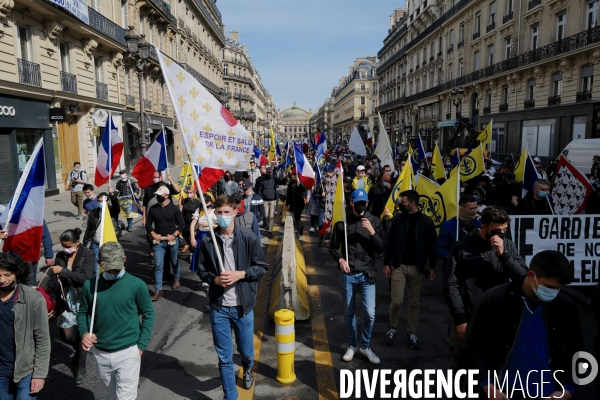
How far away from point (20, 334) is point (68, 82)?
1963 cm

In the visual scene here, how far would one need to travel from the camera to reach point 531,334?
2.44 meters

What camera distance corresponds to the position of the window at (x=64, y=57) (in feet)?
63.5

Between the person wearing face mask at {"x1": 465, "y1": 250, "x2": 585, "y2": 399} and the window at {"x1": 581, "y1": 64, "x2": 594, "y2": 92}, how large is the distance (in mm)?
24191

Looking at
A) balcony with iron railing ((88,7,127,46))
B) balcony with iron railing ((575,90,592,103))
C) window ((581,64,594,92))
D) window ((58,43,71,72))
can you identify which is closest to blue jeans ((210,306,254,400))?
window ((58,43,71,72))

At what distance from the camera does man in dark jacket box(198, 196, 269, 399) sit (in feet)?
12.1

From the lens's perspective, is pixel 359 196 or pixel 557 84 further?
pixel 557 84

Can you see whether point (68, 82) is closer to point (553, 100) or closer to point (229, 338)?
point (229, 338)

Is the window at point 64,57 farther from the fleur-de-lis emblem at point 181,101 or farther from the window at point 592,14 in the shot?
the window at point 592,14

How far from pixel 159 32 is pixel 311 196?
26141mm

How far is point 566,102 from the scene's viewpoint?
23391mm

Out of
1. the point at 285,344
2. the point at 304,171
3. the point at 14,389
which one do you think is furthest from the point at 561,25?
the point at 14,389

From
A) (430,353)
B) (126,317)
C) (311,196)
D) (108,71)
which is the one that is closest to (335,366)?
(430,353)

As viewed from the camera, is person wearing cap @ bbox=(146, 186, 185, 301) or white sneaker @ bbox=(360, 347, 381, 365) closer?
white sneaker @ bbox=(360, 347, 381, 365)

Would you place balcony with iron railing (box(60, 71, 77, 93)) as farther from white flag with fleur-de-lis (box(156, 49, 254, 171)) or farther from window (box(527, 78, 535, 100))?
window (box(527, 78, 535, 100))
